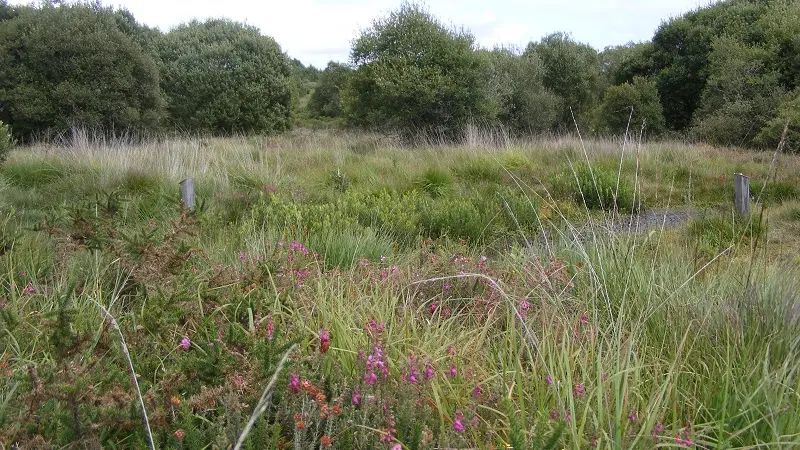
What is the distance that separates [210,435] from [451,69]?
685 inches

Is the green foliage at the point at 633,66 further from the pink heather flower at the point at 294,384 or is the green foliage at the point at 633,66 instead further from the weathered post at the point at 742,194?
the pink heather flower at the point at 294,384

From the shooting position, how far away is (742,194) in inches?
241

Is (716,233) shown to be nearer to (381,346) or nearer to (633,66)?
(381,346)

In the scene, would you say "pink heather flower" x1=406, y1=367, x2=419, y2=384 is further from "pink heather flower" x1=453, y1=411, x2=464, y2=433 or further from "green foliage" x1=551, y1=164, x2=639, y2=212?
"green foliage" x1=551, y1=164, x2=639, y2=212

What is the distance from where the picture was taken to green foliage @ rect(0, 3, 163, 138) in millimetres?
18047

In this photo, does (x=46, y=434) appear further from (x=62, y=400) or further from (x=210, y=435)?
(x=210, y=435)

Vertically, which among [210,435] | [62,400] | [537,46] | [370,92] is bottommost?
[210,435]

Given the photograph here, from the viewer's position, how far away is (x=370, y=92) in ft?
61.3

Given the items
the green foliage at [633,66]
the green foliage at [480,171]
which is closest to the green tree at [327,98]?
the green foliage at [633,66]

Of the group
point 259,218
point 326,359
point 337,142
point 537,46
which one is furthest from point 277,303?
point 537,46

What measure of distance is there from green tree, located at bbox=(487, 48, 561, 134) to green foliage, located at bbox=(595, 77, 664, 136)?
80.4 inches

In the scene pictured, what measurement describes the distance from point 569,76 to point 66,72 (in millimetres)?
21627

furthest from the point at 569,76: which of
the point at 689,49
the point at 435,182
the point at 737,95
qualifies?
the point at 435,182

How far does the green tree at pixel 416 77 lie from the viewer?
17.7 meters
